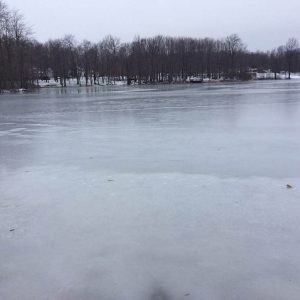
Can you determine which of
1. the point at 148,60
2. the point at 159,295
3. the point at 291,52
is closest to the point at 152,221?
the point at 159,295

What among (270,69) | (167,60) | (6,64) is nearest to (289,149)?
(6,64)

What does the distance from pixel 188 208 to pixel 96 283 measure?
1.89m

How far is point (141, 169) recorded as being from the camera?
22.6ft

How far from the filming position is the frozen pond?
3.18 metres

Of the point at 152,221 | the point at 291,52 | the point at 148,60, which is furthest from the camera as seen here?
the point at 291,52

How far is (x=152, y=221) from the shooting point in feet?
14.7

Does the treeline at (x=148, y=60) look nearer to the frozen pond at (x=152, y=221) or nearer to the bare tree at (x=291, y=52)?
the bare tree at (x=291, y=52)

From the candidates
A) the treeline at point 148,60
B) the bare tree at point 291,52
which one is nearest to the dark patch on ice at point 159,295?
the treeline at point 148,60

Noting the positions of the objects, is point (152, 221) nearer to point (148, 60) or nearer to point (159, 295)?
point (159, 295)

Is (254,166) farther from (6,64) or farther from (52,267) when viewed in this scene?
(6,64)

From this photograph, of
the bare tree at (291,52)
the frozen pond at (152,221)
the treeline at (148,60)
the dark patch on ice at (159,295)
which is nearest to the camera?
the dark patch on ice at (159,295)

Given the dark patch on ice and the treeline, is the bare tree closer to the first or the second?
the treeline

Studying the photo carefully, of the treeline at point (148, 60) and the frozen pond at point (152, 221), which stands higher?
the treeline at point (148, 60)

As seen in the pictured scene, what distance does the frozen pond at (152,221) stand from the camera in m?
3.18
